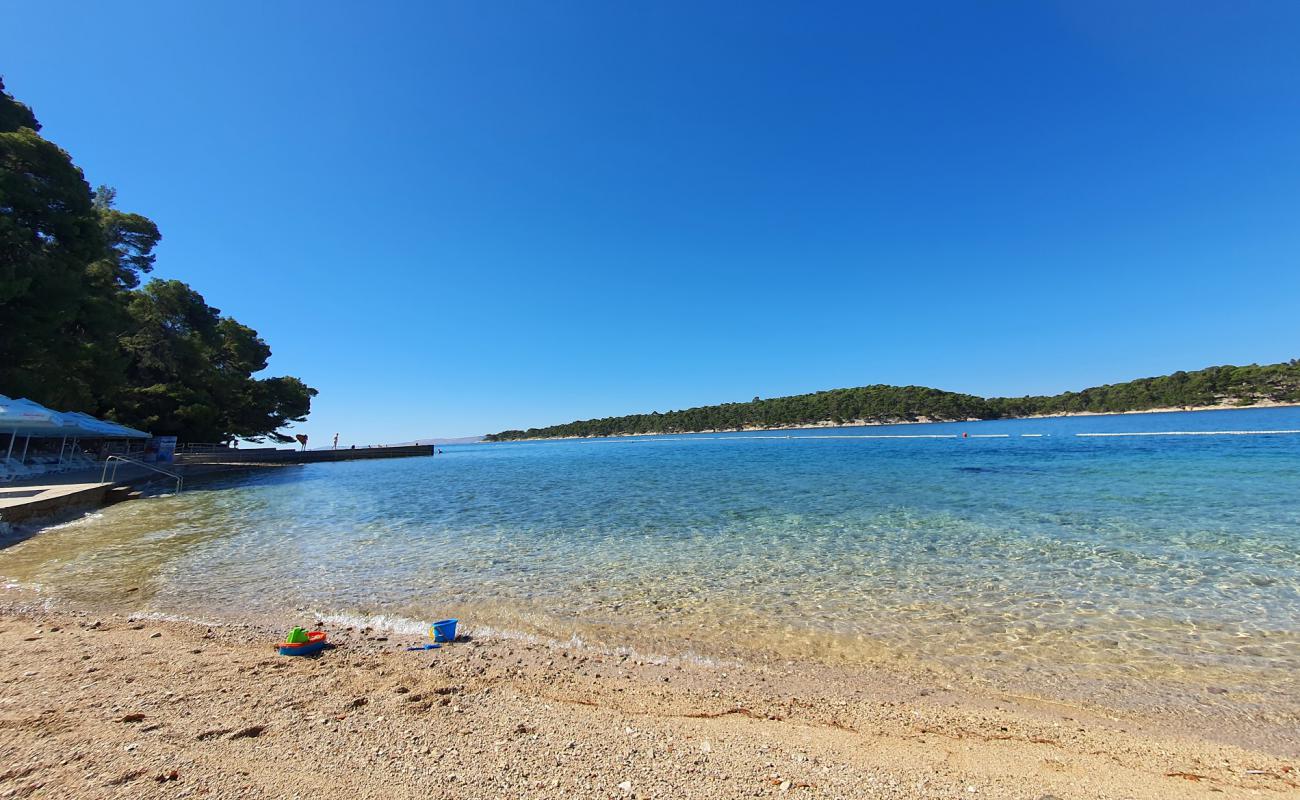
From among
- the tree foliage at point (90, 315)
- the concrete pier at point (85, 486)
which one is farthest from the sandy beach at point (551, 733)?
the tree foliage at point (90, 315)

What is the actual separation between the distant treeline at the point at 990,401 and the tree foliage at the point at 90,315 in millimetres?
137204

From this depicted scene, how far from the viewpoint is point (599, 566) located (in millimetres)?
9227

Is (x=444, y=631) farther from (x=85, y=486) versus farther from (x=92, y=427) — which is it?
(x=92, y=427)

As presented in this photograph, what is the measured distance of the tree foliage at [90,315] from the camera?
2131 cm

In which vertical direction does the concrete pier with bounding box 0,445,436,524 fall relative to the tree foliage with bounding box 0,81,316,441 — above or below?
below

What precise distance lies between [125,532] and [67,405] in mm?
24553

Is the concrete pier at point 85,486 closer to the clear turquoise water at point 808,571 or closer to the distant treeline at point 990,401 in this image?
the clear turquoise water at point 808,571

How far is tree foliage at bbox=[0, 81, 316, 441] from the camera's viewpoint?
21.3m

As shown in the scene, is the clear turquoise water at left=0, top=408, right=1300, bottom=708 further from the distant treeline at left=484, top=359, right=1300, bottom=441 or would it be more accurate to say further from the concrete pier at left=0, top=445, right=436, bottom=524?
the distant treeline at left=484, top=359, right=1300, bottom=441

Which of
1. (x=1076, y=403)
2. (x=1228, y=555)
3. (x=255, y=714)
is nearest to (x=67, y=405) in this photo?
(x=255, y=714)

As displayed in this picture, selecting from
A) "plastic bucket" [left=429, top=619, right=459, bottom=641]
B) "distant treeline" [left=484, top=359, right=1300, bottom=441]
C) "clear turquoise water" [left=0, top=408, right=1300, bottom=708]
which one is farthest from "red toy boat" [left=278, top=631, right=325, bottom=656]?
"distant treeline" [left=484, top=359, right=1300, bottom=441]

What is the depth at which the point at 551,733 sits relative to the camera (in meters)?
3.60

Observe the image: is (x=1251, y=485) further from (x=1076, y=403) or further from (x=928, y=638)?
(x=1076, y=403)

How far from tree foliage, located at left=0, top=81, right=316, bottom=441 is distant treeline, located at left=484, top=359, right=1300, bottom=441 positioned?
137204mm
